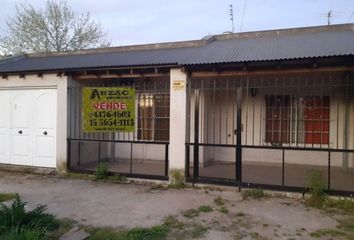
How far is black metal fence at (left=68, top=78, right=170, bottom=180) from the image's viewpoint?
9969 mm

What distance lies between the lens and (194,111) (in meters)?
9.91

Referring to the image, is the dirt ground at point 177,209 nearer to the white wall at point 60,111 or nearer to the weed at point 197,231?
the weed at point 197,231

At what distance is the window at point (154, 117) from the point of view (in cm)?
1141

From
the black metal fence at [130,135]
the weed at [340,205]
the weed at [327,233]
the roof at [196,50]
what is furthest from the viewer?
the black metal fence at [130,135]

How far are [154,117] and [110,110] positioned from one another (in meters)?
2.58

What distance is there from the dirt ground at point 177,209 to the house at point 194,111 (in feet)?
2.82

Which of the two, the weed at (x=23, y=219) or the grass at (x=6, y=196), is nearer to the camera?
the weed at (x=23, y=219)

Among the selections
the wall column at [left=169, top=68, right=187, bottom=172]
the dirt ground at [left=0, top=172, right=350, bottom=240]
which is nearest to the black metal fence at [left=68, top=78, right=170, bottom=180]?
the wall column at [left=169, top=68, right=187, bottom=172]

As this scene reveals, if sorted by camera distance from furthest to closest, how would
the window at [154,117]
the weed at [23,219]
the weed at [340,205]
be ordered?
the window at [154,117] → the weed at [340,205] → the weed at [23,219]

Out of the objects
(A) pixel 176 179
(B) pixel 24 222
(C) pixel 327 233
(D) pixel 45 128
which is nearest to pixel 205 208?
(A) pixel 176 179

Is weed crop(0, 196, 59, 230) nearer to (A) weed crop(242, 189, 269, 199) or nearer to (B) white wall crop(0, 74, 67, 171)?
(A) weed crop(242, 189, 269, 199)

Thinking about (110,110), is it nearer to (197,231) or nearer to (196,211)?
(196,211)

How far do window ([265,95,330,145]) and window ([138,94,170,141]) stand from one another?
11.3 feet

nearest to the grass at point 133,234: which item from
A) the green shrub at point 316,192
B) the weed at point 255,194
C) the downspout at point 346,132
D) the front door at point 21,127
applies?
the weed at point 255,194
